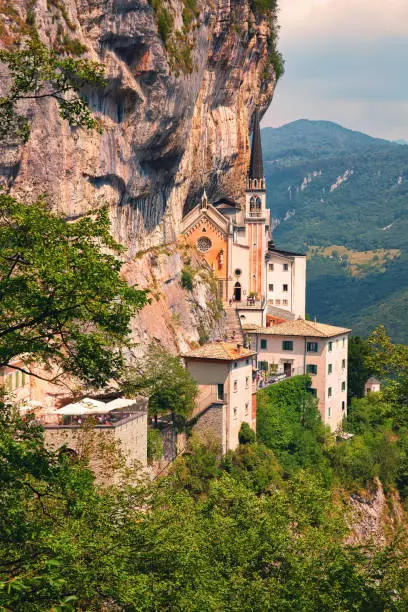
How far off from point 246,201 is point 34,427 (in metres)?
71.2

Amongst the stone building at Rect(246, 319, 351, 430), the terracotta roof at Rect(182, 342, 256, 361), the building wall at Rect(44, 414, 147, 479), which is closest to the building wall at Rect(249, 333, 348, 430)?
the stone building at Rect(246, 319, 351, 430)

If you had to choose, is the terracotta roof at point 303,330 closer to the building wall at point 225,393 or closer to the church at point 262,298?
the church at point 262,298

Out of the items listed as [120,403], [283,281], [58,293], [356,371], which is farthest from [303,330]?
[58,293]

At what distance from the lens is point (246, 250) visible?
86.4 m

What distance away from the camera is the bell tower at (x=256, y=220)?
285 ft

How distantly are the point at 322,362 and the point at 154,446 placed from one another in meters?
23.6

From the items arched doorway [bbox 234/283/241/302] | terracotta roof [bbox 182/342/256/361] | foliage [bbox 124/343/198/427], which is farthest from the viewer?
arched doorway [bbox 234/283/241/302]

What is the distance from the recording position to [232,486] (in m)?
38.8

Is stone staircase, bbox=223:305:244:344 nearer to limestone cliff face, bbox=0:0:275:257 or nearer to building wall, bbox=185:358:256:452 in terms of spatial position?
limestone cliff face, bbox=0:0:275:257

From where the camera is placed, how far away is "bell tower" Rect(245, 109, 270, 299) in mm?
86812

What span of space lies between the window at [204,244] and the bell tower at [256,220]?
165 inches

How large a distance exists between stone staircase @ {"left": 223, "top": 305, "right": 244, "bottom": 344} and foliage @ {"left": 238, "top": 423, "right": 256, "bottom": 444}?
53.8 ft

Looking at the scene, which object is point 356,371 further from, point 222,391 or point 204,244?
point 222,391

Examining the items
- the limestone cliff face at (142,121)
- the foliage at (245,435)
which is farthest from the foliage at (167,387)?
the limestone cliff face at (142,121)
